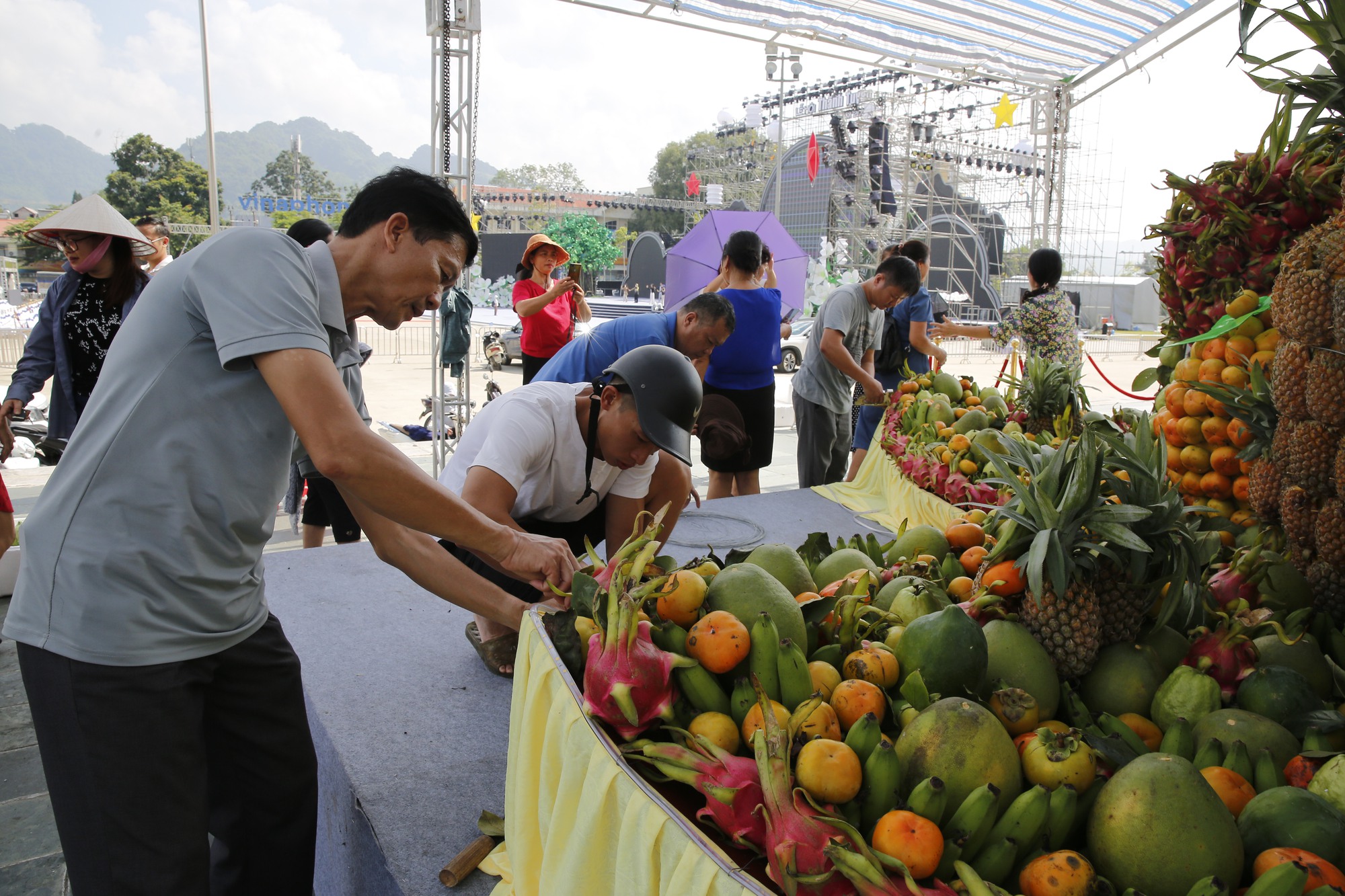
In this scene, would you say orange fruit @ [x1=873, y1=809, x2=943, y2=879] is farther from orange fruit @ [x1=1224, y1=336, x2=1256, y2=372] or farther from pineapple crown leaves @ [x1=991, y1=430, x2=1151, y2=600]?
orange fruit @ [x1=1224, y1=336, x2=1256, y2=372]

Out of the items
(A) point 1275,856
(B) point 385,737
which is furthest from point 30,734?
(A) point 1275,856

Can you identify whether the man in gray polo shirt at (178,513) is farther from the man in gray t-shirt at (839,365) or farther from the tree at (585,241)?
the tree at (585,241)

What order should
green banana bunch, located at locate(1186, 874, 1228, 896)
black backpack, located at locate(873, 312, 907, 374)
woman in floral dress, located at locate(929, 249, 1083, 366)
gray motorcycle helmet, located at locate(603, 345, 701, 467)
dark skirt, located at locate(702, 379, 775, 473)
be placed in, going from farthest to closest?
black backpack, located at locate(873, 312, 907, 374)
woman in floral dress, located at locate(929, 249, 1083, 366)
dark skirt, located at locate(702, 379, 775, 473)
gray motorcycle helmet, located at locate(603, 345, 701, 467)
green banana bunch, located at locate(1186, 874, 1228, 896)

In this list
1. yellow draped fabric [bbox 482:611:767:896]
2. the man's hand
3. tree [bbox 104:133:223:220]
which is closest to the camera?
yellow draped fabric [bbox 482:611:767:896]

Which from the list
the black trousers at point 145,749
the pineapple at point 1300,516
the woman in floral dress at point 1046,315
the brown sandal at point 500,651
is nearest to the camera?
the black trousers at point 145,749

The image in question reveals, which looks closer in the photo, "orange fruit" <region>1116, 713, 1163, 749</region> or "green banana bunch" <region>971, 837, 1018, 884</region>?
"green banana bunch" <region>971, 837, 1018, 884</region>

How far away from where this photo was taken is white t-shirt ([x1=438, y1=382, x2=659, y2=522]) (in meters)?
2.36

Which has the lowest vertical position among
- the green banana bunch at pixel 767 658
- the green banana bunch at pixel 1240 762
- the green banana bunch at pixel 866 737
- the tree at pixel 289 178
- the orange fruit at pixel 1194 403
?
the green banana bunch at pixel 1240 762

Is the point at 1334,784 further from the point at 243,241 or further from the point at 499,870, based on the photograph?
the point at 243,241

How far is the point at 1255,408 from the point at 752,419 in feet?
9.78

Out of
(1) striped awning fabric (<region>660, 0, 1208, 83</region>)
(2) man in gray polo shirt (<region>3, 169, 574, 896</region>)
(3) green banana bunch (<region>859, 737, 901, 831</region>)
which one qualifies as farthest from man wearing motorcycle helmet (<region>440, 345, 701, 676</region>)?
(1) striped awning fabric (<region>660, 0, 1208, 83</region>)

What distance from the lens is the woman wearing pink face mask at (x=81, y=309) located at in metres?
3.32

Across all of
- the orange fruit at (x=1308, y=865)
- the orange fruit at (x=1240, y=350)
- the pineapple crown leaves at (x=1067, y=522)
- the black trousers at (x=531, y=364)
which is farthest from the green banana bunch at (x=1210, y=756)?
the black trousers at (x=531, y=364)

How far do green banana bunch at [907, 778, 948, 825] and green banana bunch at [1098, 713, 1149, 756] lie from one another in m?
0.38
